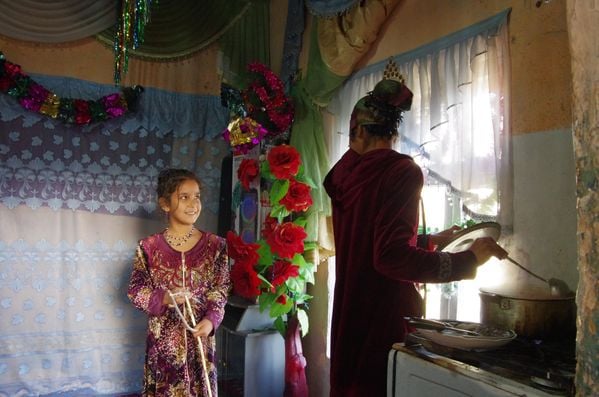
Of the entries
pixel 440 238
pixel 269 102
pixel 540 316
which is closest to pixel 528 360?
pixel 540 316

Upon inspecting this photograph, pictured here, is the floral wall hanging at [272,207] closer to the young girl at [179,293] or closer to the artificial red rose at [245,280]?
the artificial red rose at [245,280]

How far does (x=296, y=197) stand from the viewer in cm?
253

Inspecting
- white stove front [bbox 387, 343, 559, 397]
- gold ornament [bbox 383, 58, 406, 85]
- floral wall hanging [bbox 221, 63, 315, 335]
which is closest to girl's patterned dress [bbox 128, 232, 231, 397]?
floral wall hanging [bbox 221, 63, 315, 335]

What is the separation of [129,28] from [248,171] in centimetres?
118

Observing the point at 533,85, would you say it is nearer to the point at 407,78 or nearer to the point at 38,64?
the point at 407,78

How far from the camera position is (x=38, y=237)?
3090 millimetres

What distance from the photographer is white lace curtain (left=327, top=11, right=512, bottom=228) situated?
5.81 feet

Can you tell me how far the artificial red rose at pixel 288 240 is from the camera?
8.19 ft

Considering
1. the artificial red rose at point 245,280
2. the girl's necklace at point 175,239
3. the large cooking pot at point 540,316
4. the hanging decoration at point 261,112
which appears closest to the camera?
the large cooking pot at point 540,316

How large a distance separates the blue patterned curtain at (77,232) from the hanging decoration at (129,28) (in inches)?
12.6

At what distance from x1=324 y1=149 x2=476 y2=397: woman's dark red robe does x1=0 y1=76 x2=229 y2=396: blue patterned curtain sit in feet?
6.92

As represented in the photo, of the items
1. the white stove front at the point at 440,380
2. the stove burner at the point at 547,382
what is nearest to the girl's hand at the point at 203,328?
the white stove front at the point at 440,380

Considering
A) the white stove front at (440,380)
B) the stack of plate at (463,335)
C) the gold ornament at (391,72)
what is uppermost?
the gold ornament at (391,72)

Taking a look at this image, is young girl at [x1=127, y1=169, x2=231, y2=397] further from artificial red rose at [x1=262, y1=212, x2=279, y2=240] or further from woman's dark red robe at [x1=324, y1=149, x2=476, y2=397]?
woman's dark red robe at [x1=324, y1=149, x2=476, y2=397]
